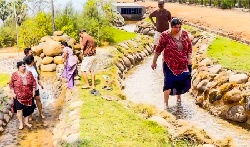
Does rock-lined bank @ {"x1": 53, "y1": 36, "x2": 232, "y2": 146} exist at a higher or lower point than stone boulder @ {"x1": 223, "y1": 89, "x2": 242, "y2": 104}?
lower

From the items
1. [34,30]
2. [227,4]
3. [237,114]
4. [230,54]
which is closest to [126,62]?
[230,54]

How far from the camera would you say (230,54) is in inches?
521

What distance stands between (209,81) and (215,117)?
4.75 feet

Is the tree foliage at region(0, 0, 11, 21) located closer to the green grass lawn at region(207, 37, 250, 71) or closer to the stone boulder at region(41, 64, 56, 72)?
the stone boulder at region(41, 64, 56, 72)

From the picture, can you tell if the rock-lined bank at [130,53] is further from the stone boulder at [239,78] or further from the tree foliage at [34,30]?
the stone boulder at [239,78]

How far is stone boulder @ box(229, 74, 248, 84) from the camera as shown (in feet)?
33.6

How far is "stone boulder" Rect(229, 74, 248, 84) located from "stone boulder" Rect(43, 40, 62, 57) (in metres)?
6.23

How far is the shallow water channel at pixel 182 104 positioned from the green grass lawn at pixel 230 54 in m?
1.46

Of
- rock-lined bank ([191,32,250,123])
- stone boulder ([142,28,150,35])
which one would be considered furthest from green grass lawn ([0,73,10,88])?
stone boulder ([142,28,150,35])

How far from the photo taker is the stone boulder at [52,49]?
568 inches

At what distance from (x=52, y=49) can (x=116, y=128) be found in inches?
285

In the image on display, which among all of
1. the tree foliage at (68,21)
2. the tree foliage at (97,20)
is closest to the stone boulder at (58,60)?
the tree foliage at (68,21)

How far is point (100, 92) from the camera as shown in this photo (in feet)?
34.4

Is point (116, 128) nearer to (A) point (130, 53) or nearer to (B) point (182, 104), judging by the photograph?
(B) point (182, 104)
